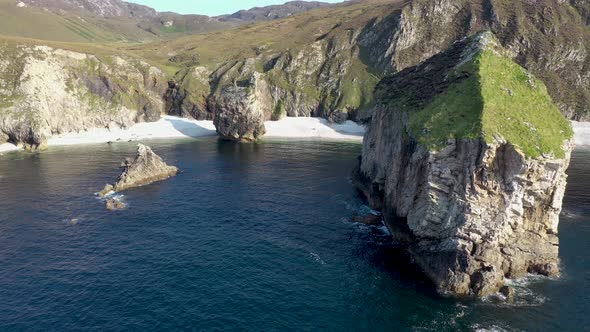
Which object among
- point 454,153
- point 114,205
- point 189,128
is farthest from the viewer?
point 189,128

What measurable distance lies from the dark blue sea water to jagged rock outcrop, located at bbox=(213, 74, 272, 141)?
60.4 meters

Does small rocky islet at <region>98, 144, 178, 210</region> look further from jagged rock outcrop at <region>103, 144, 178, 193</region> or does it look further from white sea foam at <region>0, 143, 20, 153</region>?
white sea foam at <region>0, 143, 20, 153</region>

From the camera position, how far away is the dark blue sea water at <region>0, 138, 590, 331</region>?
141 ft

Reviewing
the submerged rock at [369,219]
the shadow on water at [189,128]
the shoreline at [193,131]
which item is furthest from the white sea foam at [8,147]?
the submerged rock at [369,219]

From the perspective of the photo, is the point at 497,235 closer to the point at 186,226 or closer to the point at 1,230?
the point at 186,226

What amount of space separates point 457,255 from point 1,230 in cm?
7367

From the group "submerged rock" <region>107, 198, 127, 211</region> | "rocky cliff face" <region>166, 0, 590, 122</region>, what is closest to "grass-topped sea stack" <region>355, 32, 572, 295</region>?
"submerged rock" <region>107, 198, 127, 211</region>

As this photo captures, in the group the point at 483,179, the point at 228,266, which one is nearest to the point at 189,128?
the point at 228,266

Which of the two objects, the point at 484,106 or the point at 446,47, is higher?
the point at 446,47

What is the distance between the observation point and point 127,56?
19900cm

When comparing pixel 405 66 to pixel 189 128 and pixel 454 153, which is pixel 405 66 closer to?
pixel 189 128

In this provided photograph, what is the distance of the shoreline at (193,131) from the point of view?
15425 cm

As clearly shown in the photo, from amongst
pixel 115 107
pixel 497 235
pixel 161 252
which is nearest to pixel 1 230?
pixel 161 252

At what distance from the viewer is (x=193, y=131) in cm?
17012
